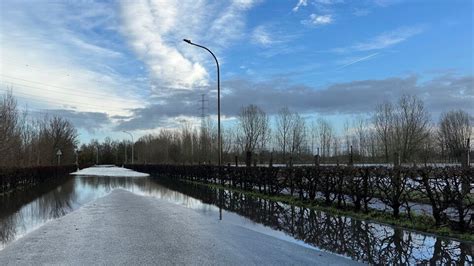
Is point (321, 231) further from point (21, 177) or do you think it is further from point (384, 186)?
point (21, 177)

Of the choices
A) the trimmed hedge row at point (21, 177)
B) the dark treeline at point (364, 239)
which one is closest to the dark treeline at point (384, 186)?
the dark treeline at point (364, 239)

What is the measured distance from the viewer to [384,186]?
11289 mm

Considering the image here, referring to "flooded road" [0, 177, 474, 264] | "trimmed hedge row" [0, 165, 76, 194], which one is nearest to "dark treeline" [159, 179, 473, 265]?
"flooded road" [0, 177, 474, 264]

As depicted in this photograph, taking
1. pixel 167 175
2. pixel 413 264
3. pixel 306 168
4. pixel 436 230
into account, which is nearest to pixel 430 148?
pixel 167 175

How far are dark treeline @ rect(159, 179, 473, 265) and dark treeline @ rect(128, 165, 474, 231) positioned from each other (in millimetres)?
911

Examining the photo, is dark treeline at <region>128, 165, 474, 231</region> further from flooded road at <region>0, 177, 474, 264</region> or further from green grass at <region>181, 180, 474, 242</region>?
flooded road at <region>0, 177, 474, 264</region>

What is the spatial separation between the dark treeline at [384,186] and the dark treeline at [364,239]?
2.99 feet

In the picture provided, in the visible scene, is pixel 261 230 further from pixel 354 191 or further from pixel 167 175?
pixel 167 175

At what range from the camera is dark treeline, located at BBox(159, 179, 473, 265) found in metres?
A: 7.14

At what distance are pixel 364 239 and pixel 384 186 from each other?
9.74ft

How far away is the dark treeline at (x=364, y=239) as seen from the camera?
281 inches

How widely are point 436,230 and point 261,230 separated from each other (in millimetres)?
3893

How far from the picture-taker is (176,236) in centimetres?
921

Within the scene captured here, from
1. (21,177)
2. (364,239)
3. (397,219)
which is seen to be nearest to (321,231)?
(364,239)
